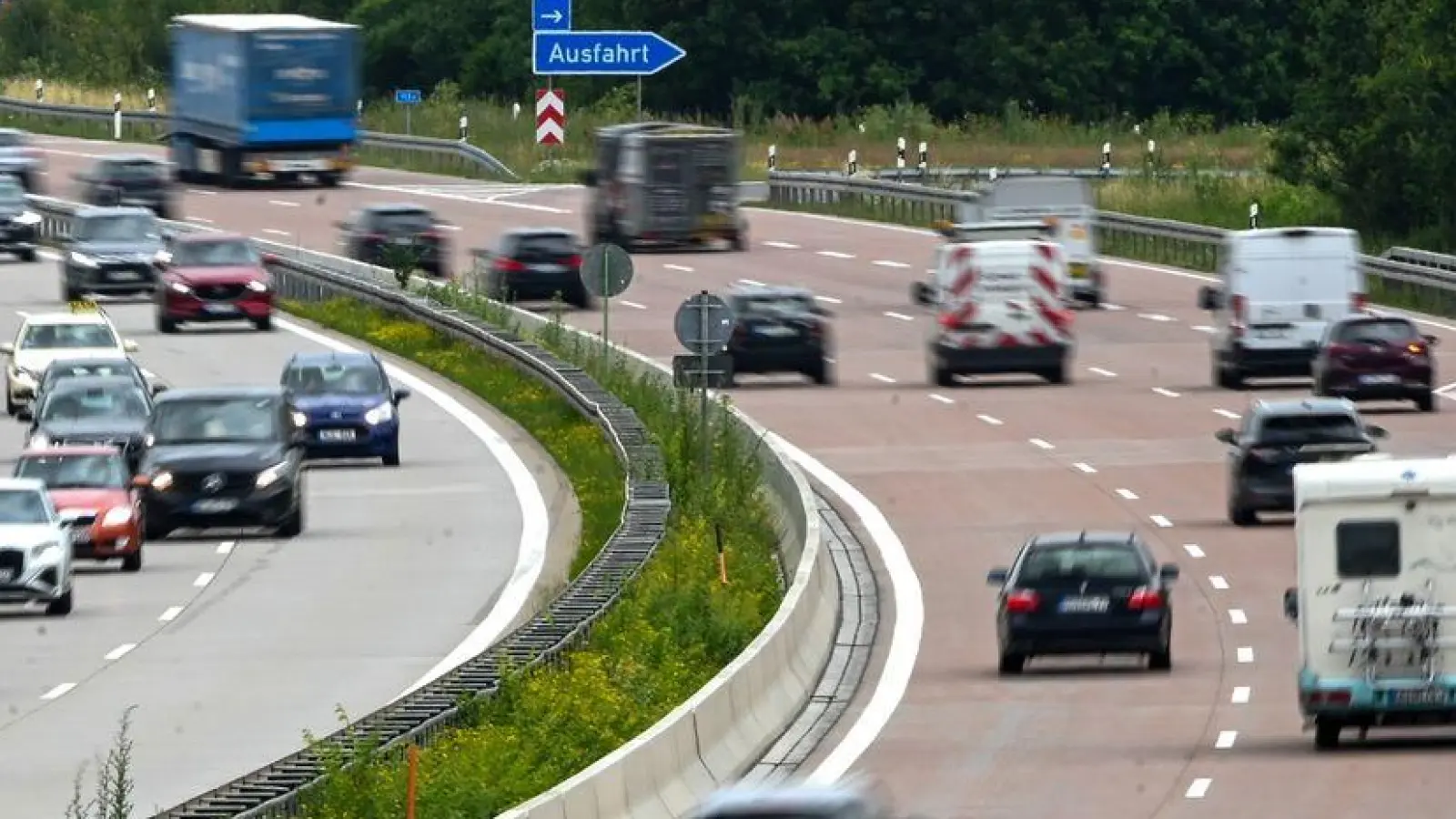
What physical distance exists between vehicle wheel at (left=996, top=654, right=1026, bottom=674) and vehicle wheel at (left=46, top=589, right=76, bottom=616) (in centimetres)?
920

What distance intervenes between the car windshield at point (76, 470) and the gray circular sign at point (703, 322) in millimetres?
6456

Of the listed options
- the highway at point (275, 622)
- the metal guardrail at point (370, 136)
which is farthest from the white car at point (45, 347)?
the metal guardrail at point (370, 136)

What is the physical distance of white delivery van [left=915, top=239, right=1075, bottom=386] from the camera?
5169cm

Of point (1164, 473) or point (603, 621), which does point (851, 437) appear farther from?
point (603, 621)

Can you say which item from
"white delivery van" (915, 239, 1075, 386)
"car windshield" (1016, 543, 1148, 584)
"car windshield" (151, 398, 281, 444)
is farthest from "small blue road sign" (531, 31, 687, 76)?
"car windshield" (1016, 543, 1148, 584)

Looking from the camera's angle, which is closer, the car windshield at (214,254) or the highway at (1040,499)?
the highway at (1040,499)

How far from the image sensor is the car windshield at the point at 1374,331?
47781 mm

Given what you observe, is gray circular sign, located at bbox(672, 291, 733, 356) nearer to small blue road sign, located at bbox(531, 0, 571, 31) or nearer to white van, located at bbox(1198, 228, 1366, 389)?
white van, located at bbox(1198, 228, 1366, 389)

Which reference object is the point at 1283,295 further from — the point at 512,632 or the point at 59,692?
the point at 59,692

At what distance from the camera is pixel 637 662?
2584cm

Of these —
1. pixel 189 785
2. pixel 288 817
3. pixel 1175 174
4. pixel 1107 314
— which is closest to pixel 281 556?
pixel 189 785

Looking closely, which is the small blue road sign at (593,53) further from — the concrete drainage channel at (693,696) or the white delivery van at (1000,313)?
the concrete drainage channel at (693,696)

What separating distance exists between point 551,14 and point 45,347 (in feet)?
92.0

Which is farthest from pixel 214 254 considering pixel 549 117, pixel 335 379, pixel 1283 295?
pixel 549 117
